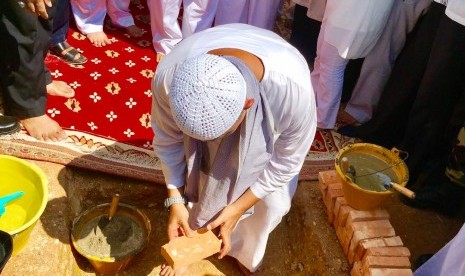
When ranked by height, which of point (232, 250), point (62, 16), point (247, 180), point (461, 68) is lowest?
point (232, 250)

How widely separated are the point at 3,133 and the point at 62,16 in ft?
3.38

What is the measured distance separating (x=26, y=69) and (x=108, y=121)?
0.65 m

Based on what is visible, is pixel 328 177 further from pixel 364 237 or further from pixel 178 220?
pixel 178 220

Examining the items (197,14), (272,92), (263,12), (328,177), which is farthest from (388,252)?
(197,14)

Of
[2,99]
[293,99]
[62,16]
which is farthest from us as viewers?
[62,16]

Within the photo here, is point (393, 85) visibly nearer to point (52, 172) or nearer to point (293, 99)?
point (293, 99)

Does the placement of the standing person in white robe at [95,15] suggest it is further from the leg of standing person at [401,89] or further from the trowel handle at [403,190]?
the trowel handle at [403,190]

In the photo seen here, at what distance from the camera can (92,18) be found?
13.3 ft

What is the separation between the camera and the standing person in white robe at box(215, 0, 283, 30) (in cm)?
391

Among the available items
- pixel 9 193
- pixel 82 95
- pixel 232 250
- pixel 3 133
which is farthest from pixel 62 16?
pixel 232 250

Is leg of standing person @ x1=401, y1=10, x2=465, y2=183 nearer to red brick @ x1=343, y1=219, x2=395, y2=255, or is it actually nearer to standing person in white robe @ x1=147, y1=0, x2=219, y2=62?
red brick @ x1=343, y1=219, x2=395, y2=255

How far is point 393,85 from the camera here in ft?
11.0

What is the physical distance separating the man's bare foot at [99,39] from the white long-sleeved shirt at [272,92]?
2002 mm

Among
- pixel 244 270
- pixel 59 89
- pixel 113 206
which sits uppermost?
pixel 59 89
